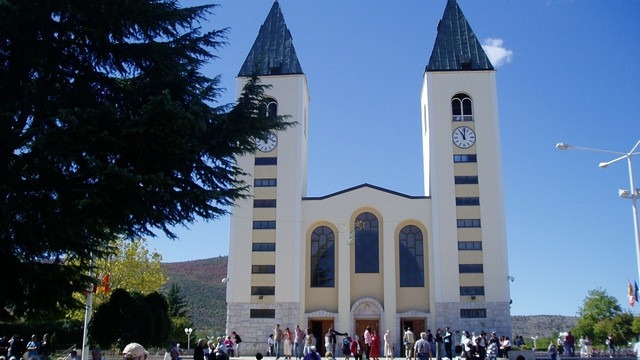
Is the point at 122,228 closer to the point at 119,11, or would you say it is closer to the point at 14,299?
the point at 14,299

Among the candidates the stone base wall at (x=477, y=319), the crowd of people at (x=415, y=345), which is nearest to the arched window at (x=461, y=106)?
the stone base wall at (x=477, y=319)

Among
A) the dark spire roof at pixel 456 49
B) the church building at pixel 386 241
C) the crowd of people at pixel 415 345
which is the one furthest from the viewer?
the dark spire roof at pixel 456 49

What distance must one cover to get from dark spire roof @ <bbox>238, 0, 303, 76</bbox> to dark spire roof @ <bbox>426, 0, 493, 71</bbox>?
9723 millimetres

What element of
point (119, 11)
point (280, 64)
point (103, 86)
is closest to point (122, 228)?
point (103, 86)

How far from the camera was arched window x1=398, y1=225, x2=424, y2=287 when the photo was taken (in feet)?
130

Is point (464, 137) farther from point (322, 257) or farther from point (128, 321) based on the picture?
point (128, 321)

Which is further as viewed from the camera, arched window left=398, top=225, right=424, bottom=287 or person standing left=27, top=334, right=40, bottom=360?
arched window left=398, top=225, right=424, bottom=287

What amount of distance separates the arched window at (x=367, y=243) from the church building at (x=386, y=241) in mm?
65

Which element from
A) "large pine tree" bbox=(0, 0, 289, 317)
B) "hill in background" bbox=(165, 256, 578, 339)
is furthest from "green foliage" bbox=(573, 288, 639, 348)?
"large pine tree" bbox=(0, 0, 289, 317)

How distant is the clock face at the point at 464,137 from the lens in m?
41.0

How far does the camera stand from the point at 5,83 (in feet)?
41.9

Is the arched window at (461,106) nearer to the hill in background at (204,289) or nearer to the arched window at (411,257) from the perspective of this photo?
the arched window at (411,257)

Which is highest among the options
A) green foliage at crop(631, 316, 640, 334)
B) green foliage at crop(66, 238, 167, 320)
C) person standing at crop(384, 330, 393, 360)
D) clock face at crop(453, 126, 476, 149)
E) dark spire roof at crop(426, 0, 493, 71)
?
dark spire roof at crop(426, 0, 493, 71)

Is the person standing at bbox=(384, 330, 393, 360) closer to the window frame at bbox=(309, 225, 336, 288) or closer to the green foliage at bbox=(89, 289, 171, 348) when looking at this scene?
the window frame at bbox=(309, 225, 336, 288)
